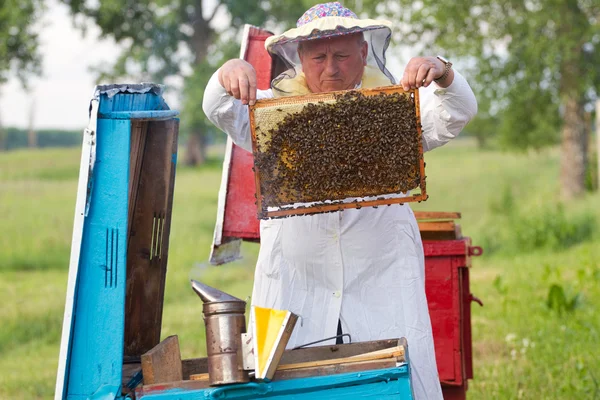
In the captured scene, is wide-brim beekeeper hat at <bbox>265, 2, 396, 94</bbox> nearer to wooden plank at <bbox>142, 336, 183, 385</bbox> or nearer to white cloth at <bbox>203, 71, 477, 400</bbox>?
white cloth at <bbox>203, 71, 477, 400</bbox>

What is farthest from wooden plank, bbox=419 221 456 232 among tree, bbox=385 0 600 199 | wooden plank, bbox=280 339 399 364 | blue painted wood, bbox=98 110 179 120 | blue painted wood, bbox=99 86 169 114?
tree, bbox=385 0 600 199

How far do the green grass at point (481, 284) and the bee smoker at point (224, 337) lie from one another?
136 inches

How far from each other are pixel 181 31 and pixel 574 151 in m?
22.3

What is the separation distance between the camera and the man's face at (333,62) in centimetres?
330

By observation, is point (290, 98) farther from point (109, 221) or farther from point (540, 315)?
point (540, 315)

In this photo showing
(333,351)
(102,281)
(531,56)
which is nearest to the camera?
(102,281)

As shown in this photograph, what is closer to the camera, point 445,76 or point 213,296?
point 213,296

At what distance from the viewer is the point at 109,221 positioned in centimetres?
262

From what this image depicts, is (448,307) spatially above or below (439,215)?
below

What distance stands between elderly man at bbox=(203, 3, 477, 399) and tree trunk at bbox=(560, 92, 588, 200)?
617 inches

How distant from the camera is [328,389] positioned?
2.48m

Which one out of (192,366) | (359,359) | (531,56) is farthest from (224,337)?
(531,56)

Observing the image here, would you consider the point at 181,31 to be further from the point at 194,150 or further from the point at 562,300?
the point at 562,300

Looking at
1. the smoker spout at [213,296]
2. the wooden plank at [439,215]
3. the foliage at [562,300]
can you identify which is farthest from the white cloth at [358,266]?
the foliage at [562,300]
